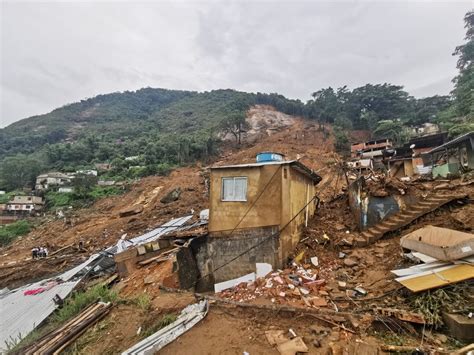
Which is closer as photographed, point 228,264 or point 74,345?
point 74,345

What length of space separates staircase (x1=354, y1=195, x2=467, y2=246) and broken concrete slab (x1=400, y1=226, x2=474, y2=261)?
2.02 m

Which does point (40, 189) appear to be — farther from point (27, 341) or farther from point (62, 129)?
point (62, 129)

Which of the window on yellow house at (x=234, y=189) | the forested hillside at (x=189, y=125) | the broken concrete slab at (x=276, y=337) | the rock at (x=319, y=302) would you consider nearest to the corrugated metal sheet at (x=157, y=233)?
the window on yellow house at (x=234, y=189)

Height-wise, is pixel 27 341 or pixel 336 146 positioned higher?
pixel 336 146

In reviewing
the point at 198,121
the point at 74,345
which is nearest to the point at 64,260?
the point at 74,345

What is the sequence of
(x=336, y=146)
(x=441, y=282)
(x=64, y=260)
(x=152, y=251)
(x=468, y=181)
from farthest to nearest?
(x=336, y=146), (x=64, y=260), (x=152, y=251), (x=468, y=181), (x=441, y=282)

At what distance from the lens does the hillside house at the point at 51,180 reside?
3885 cm

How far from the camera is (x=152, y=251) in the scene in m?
11.9

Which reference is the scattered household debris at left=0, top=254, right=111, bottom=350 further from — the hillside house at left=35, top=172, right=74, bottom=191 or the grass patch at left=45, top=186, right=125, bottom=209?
the hillside house at left=35, top=172, right=74, bottom=191

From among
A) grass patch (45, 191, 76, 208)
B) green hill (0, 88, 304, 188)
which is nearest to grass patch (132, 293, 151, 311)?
green hill (0, 88, 304, 188)

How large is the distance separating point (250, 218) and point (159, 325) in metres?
4.51

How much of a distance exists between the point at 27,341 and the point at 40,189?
129 feet

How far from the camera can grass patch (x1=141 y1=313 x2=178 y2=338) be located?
5516 millimetres

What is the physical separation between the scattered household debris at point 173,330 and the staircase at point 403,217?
5.65m
